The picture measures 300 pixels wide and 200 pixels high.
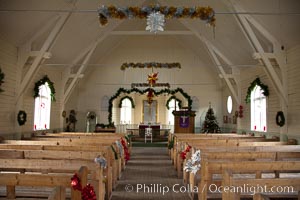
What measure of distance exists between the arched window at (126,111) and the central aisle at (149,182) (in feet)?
32.5

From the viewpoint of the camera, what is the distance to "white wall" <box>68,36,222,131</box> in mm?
19031

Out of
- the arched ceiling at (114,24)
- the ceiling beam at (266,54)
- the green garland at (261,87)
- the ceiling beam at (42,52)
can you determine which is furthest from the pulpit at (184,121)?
the ceiling beam at (42,52)

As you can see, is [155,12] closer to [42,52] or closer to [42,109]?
[42,52]

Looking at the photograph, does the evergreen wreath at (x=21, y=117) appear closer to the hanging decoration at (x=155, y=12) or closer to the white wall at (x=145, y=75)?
the hanging decoration at (x=155, y=12)

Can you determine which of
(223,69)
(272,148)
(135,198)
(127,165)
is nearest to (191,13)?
(272,148)

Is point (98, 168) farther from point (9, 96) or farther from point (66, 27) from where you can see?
point (66, 27)

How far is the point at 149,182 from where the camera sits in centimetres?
679

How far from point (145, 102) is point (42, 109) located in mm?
8580

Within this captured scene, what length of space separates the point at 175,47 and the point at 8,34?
12.4 meters

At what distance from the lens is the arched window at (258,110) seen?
11828mm

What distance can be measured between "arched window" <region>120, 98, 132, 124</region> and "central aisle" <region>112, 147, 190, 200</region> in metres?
9.92

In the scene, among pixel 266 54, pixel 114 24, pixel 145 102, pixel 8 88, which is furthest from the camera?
pixel 145 102

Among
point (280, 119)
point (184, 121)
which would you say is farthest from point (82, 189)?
point (184, 121)

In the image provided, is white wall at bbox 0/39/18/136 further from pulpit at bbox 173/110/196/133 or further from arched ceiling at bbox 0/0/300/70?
pulpit at bbox 173/110/196/133
